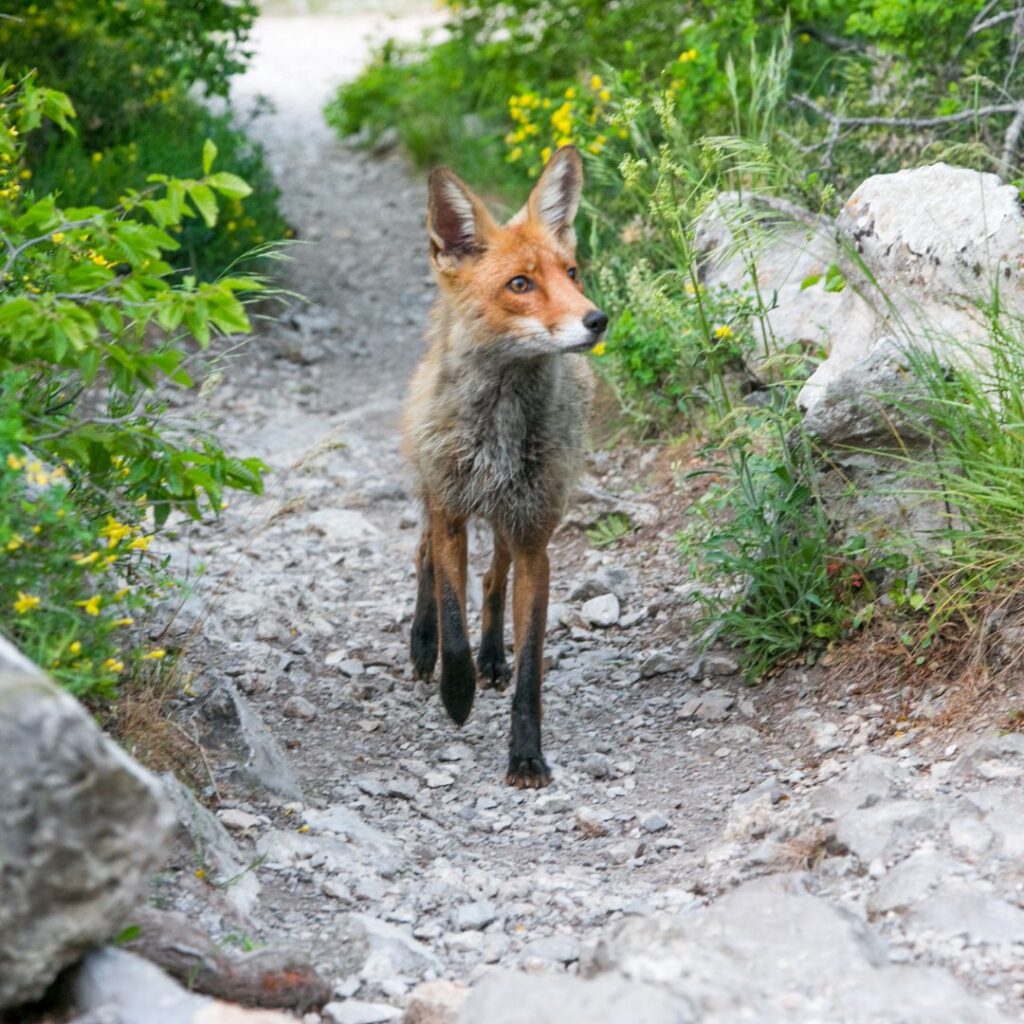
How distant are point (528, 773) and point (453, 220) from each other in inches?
78.2

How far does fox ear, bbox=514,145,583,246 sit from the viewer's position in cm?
496

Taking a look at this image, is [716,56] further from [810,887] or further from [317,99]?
[317,99]

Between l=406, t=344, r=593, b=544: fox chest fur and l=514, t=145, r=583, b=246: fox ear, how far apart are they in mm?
532

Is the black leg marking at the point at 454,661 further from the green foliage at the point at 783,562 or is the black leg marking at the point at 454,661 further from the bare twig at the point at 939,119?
the bare twig at the point at 939,119

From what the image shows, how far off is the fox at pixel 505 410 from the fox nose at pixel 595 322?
0.34 ft

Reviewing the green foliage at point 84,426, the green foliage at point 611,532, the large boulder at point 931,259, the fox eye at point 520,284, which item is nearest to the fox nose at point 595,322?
the fox eye at point 520,284

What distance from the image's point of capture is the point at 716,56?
7543mm

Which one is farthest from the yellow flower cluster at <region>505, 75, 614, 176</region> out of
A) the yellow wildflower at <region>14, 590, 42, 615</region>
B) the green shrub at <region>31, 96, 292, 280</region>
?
the yellow wildflower at <region>14, 590, 42, 615</region>

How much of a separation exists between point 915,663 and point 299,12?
51.4 feet

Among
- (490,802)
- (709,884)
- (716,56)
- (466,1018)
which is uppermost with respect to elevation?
(716,56)

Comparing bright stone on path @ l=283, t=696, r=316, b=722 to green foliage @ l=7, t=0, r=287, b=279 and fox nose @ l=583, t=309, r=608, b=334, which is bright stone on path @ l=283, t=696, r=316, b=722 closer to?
fox nose @ l=583, t=309, r=608, b=334

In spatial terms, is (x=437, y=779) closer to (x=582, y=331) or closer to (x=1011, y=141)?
→ (x=582, y=331)

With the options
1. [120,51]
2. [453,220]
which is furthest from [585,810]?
[120,51]

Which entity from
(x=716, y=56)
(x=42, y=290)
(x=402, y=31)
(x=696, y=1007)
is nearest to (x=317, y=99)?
(x=402, y=31)
